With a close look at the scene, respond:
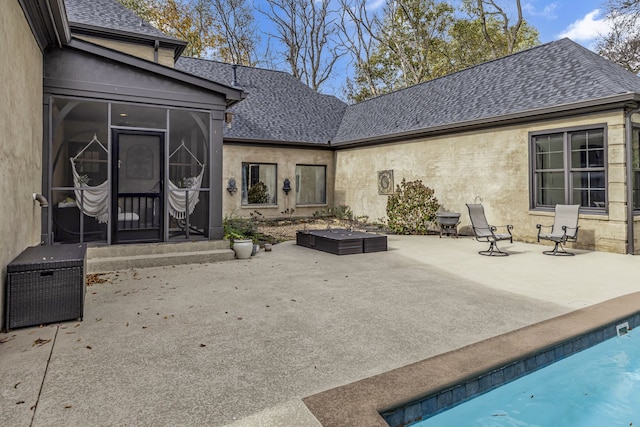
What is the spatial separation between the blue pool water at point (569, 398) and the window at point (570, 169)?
6.09 m

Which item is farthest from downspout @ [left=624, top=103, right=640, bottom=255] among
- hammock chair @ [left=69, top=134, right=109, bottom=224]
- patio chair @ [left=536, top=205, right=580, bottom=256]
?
hammock chair @ [left=69, top=134, right=109, bottom=224]

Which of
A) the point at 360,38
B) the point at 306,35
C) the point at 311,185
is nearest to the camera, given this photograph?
the point at 311,185

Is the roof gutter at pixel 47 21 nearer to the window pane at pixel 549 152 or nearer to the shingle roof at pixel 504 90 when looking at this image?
the shingle roof at pixel 504 90

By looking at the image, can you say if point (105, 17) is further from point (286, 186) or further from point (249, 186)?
point (286, 186)

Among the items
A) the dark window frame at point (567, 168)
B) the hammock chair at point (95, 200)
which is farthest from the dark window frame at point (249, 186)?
the dark window frame at point (567, 168)

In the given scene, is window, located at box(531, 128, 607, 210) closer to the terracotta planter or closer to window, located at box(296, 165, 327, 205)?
the terracotta planter

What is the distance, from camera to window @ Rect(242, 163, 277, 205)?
45.0ft

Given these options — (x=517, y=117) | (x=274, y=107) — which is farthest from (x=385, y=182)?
(x=274, y=107)

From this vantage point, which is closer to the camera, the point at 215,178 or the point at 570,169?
the point at 215,178

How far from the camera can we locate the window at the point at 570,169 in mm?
8273

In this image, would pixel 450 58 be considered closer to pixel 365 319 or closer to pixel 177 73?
pixel 177 73

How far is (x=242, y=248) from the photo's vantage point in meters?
7.47

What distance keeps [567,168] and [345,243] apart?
551 cm

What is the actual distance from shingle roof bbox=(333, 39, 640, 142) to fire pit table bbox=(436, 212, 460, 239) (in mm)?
2643
